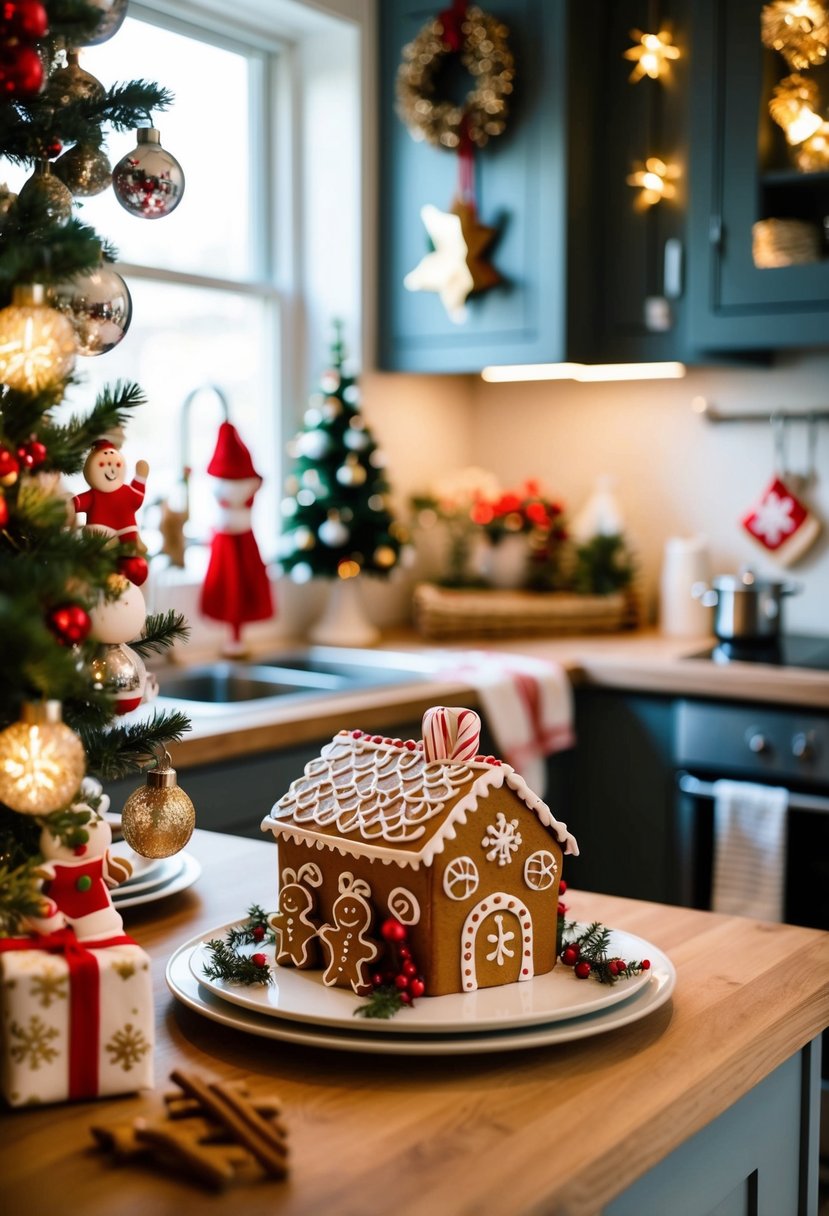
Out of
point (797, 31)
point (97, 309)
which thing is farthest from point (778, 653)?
point (97, 309)

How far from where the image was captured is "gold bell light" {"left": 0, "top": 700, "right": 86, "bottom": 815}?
80 cm

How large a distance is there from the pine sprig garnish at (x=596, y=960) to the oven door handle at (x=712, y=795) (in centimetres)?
164

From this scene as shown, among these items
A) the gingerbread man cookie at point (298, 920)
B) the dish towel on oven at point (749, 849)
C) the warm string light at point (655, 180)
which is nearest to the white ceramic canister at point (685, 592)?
the dish towel on oven at point (749, 849)

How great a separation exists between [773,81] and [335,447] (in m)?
1.21

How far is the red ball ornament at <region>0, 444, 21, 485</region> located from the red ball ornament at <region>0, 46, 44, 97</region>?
23 cm

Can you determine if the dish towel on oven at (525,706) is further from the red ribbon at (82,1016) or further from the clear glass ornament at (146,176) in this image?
the red ribbon at (82,1016)

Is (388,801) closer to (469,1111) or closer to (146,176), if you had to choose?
(469,1111)

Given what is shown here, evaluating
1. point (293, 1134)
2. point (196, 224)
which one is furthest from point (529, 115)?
point (293, 1134)

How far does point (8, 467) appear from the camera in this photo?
0.84 meters

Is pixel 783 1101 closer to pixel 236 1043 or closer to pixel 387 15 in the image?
pixel 236 1043

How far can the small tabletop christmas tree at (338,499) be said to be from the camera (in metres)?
3.13

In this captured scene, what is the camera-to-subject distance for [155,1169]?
77 cm

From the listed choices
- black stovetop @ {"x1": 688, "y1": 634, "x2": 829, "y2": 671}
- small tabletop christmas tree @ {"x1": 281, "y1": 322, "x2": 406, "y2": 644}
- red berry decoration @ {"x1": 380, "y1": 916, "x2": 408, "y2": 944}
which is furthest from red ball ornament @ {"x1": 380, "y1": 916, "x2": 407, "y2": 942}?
small tabletop christmas tree @ {"x1": 281, "y1": 322, "x2": 406, "y2": 644}

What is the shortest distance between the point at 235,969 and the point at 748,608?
2.24 meters
